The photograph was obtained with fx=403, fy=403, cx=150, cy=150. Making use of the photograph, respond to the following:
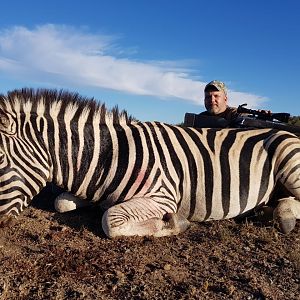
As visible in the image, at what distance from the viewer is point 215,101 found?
22.3 ft

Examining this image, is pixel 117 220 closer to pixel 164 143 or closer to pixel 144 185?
pixel 144 185

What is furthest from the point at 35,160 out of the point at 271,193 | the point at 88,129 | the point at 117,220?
the point at 271,193

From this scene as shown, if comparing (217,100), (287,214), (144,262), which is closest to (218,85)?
(217,100)

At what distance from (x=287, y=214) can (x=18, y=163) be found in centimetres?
270

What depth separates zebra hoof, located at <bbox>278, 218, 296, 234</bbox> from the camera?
4.04 meters

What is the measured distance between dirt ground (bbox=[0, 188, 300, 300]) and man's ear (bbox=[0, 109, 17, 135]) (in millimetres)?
894

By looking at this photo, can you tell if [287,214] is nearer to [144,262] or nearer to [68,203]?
[144,262]

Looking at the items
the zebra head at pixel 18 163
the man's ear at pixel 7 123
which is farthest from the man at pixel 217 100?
the man's ear at pixel 7 123

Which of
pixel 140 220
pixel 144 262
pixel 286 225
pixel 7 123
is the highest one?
pixel 7 123

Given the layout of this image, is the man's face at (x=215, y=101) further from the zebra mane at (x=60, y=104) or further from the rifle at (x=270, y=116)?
the zebra mane at (x=60, y=104)

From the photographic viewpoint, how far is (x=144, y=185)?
392 cm

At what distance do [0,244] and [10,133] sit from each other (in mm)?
986

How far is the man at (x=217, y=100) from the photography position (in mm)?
6727

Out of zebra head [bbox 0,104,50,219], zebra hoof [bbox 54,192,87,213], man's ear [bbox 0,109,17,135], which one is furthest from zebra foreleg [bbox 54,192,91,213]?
man's ear [bbox 0,109,17,135]
